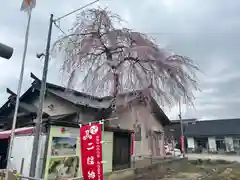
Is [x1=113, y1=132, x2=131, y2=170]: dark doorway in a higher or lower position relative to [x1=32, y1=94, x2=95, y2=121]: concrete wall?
lower

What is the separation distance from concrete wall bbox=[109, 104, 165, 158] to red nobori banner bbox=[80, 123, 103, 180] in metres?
7.91

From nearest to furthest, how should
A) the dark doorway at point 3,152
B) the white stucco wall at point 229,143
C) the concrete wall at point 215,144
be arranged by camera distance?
the dark doorway at point 3,152 < the white stucco wall at point 229,143 < the concrete wall at point 215,144

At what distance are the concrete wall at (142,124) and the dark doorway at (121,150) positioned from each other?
212 centimetres

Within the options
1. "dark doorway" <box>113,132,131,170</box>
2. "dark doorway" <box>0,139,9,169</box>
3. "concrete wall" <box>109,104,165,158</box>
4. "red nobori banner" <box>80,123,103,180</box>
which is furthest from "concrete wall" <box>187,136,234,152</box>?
"red nobori banner" <box>80,123,103,180</box>

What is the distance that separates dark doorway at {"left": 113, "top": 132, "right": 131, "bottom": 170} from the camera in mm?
10914

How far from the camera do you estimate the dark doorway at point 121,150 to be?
10914 mm

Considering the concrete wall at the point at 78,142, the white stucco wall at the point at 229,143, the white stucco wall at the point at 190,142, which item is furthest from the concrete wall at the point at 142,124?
the white stucco wall at the point at 190,142

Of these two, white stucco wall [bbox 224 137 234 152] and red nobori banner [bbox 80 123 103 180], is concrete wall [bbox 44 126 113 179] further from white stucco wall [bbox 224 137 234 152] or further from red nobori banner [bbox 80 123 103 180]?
white stucco wall [bbox 224 137 234 152]

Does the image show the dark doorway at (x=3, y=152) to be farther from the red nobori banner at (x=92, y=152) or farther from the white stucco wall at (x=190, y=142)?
the white stucco wall at (x=190, y=142)

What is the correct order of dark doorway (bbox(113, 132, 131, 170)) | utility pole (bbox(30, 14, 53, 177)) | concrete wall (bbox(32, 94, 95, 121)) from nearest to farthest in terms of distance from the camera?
1. utility pole (bbox(30, 14, 53, 177))
2. dark doorway (bbox(113, 132, 131, 170))
3. concrete wall (bbox(32, 94, 95, 121))

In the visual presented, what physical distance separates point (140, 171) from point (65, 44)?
27.0ft

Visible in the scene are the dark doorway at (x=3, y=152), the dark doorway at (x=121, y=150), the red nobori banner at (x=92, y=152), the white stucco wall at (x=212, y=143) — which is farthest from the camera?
the white stucco wall at (x=212, y=143)

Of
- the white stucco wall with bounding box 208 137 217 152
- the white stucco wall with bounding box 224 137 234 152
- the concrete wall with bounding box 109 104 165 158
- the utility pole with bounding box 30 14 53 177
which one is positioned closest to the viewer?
the utility pole with bounding box 30 14 53 177

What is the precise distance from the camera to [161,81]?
34.4 feet
